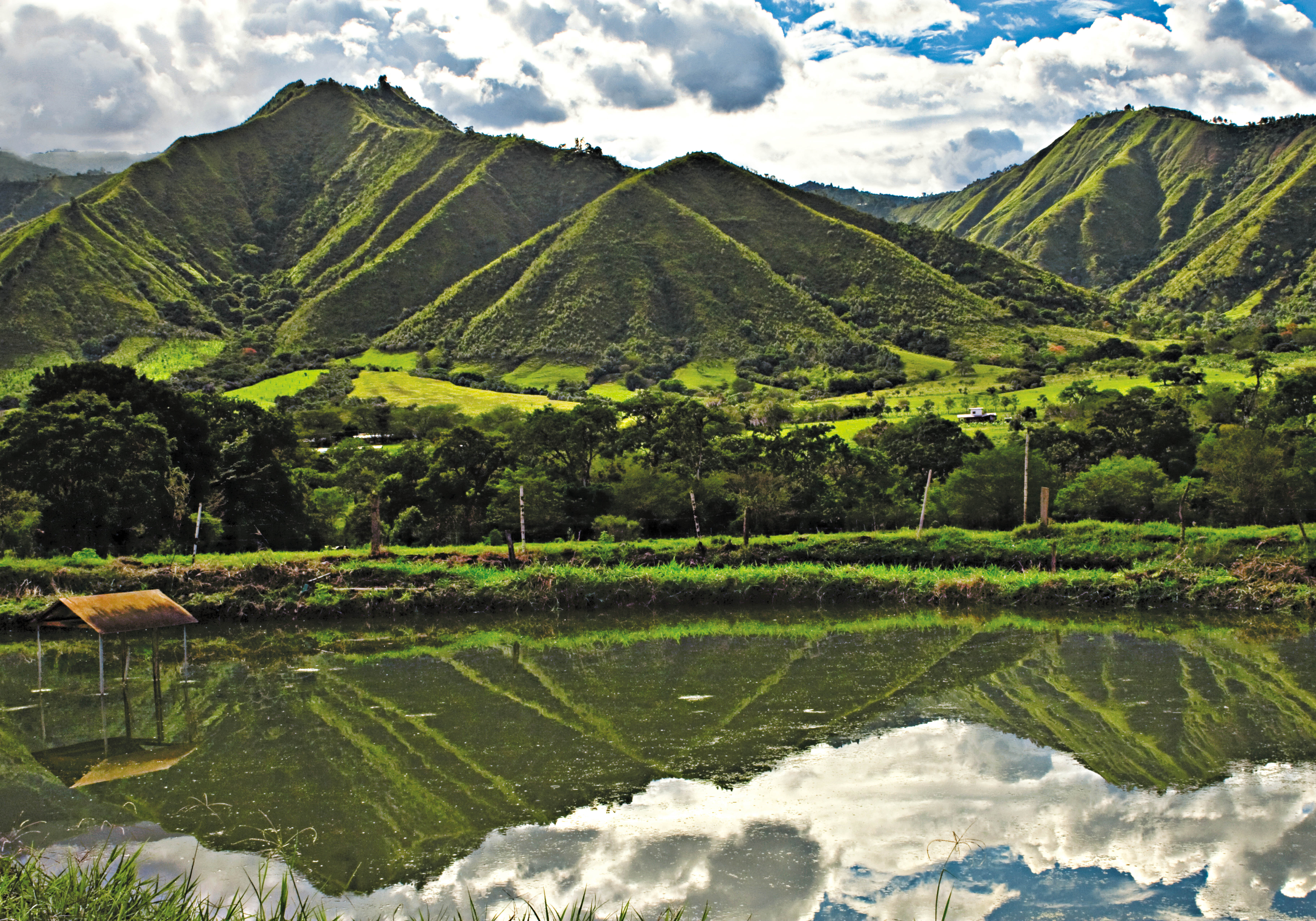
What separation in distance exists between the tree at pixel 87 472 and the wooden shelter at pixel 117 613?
16.9 metres

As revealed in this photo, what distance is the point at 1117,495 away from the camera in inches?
1711

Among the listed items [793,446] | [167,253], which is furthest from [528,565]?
[167,253]

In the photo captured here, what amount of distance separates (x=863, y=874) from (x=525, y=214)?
552 feet

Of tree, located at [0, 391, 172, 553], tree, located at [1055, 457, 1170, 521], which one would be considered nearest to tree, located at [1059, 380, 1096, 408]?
tree, located at [1055, 457, 1170, 521]

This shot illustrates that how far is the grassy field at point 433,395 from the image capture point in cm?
9562

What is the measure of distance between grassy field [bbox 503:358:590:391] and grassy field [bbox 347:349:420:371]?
12.3 m

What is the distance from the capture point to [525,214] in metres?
170

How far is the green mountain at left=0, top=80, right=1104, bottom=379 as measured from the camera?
125 meters

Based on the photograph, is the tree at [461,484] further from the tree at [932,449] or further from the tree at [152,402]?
the tree at [932,449]

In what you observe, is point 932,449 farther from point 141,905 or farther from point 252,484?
point 141,905

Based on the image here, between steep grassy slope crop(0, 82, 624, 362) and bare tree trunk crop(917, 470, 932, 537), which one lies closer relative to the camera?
bare tree trunk crop(917, 470, 932, 537)

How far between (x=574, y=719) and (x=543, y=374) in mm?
102359

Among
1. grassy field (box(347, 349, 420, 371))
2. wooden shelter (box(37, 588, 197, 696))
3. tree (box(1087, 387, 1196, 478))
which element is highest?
grassy field (box(347, 349, 420, 371))

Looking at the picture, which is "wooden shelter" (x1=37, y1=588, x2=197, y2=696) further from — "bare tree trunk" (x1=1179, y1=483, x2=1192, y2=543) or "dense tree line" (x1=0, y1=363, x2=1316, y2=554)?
"bare tree trunk" (x1=1179, y1=483, x2=1192, y2=543)
